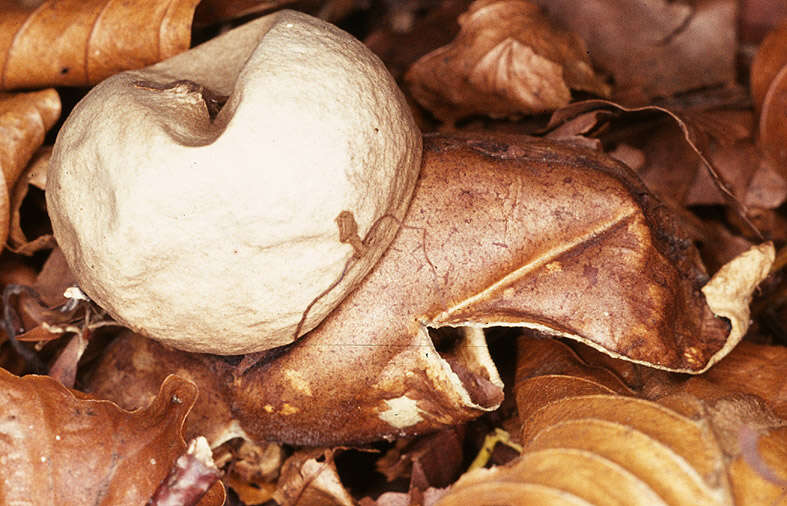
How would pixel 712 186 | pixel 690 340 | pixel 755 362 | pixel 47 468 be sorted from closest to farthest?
1. pixel 47 468
2. pixel 690 340
3. pixel 755 362
4. pixel 712 186

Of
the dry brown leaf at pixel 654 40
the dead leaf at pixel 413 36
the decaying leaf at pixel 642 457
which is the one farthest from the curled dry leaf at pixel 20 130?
the dry brown leaf at pixel 654 40

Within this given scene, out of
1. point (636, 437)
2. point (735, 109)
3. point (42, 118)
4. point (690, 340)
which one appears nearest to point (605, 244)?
point (690, 340)

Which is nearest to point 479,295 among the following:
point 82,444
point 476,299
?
point 476,299

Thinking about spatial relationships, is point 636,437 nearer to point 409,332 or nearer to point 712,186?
point 409,332

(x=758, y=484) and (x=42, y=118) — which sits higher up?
(x=42, y=118)

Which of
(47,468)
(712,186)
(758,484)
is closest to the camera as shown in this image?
(758,484)

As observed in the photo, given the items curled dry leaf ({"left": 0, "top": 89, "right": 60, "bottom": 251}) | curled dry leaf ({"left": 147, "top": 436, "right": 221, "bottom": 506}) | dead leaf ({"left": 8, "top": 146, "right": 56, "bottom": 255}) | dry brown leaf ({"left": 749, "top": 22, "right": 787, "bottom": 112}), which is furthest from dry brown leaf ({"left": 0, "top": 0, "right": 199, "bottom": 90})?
dry brown leaf ({"left": 749, "top": 22, "right": 787, "bottom": 112})

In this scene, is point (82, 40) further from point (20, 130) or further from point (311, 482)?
point (311, 482)

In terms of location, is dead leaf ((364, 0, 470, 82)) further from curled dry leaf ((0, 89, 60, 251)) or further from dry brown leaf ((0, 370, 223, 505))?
dry brown leaf ((0, 370, 223, 505))
